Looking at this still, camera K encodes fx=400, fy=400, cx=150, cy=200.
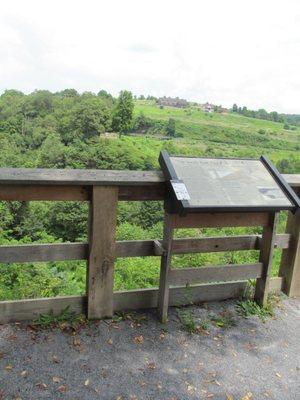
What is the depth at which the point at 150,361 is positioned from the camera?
3115 millimetres

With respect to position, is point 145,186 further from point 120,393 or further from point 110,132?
point 110,132

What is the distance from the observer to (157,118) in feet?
445

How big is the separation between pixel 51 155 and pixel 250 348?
59.7 metres

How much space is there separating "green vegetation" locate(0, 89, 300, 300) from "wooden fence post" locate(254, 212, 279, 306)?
2.07 metres

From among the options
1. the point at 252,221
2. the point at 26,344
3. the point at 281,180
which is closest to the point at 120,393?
the point at 26,344

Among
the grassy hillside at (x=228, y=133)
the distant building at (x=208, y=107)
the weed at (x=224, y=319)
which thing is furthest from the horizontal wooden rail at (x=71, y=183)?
the distant building at (x=208, y=107)

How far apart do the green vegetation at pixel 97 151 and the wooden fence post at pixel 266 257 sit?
2072mm

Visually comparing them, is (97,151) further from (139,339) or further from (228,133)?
(228,133)

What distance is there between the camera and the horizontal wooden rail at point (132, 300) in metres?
3.38

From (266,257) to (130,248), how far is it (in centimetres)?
137

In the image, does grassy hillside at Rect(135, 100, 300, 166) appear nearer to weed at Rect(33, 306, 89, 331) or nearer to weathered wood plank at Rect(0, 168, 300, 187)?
weathered wood plank at Rect(0, 168, 300, 187)

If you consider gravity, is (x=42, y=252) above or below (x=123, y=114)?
below

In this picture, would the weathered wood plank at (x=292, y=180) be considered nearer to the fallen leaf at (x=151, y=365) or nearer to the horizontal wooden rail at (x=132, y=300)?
the horizontal wooden rail at (x=132, y=300)

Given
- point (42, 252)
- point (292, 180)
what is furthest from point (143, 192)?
point (292, 180)
